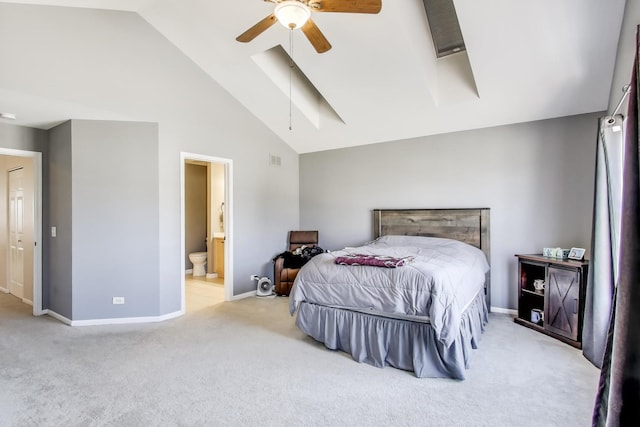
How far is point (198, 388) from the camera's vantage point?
255 cm

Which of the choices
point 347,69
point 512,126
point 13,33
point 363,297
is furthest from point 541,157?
point 13,33

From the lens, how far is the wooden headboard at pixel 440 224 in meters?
4.43

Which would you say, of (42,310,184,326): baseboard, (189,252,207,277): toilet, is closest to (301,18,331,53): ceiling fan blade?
(42,310,184,326): baseboard

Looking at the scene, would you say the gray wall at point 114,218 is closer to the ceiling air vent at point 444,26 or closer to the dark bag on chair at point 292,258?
the dark bag on chair at point 292,258

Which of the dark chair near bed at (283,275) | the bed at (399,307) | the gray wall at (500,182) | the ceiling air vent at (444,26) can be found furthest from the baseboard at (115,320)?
the ceiling air vent at (444,26)

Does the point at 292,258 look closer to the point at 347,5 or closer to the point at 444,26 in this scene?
the point at 444,26

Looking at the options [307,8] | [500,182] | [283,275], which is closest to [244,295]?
[283,275]

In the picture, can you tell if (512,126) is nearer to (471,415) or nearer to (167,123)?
(471,415)

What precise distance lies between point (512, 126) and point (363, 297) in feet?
10.2

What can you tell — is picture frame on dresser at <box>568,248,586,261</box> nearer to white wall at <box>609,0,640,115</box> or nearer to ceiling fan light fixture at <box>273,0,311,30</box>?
white wall at <box>609,0,640,115</box>

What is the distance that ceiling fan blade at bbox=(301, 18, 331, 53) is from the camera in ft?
8.16

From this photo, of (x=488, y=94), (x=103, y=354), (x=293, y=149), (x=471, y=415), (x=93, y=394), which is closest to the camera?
(x=471, y=415)

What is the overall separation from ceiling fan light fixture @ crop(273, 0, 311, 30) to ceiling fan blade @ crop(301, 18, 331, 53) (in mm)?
103

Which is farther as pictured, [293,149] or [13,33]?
[293,149]
